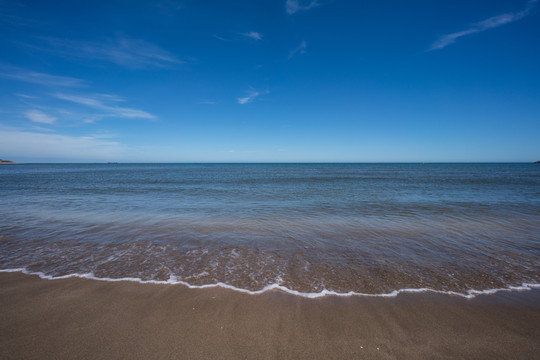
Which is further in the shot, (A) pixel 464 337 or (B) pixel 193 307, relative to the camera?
(B) pixel 193 307

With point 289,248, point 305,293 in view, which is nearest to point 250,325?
point 305,293

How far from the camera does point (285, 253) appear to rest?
272 inches

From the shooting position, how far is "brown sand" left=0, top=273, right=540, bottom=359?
A: 3.16m

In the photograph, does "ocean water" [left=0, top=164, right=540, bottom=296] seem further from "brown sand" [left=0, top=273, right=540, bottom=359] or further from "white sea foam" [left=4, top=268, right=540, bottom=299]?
"brown sand" [left=0, top=273, right=540, bottom=359]

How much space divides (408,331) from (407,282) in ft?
6.02

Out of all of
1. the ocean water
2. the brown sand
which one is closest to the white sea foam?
the ocean water

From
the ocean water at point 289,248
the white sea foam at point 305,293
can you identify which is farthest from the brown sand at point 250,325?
the ocean water at point 289,248

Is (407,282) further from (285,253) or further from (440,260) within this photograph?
(285,253)

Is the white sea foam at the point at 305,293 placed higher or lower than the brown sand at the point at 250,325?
lower

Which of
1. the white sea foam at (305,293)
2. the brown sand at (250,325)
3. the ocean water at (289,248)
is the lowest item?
the ocean water at (289,248)

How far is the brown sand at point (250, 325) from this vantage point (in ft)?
10.4

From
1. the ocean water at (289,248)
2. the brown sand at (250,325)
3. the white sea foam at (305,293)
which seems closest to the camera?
the brown sand at (250,325)

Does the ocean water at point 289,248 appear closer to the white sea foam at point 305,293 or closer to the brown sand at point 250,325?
the white sea foam at point 305,293

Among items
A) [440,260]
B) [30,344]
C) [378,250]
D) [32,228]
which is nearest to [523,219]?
[440,260]
